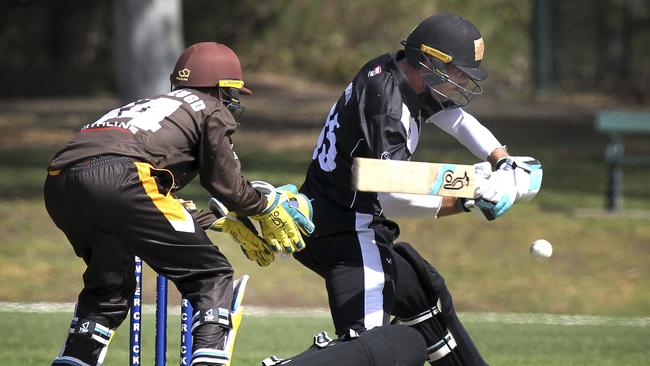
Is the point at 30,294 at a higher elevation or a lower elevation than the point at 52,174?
lower

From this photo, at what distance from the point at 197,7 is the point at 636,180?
1317 centimetres

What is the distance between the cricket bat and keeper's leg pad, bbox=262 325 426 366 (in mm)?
697

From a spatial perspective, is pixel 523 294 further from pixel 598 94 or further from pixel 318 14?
pixel 318 14

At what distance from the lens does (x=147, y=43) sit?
18.4 metres

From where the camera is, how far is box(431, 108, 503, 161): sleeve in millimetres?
6957

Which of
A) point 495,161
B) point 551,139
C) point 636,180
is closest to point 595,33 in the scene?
point 551,139

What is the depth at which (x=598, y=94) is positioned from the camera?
2616 cm

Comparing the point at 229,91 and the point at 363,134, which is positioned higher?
the point at 229,91

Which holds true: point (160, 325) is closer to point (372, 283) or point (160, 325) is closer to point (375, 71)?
point (372, 283)

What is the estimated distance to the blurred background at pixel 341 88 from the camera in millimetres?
13734

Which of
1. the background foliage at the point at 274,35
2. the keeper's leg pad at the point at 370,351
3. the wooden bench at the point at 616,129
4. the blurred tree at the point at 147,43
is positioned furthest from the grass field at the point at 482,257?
the background foliage at the point at 274,35

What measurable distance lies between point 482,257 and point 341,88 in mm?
14807

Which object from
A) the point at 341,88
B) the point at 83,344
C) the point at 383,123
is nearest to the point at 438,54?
the point at 383,123

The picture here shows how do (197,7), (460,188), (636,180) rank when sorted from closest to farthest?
(460,188)
(636,180)
(197,7)
